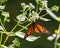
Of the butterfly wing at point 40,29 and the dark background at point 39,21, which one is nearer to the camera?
the butterfly wing at point 40,29

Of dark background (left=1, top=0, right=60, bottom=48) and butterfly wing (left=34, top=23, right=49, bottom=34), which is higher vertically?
butterfly wing (left=34, top=23, right=49, bottom=34)

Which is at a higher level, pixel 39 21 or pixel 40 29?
pixel 40 29

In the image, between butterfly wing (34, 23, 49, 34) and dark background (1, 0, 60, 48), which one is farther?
dark background (1, 0, 60, 48)

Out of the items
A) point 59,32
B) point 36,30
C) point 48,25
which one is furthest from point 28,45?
point 59,32

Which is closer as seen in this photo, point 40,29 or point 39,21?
point 40,29

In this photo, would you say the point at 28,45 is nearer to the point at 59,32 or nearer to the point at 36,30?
the point at 36,30

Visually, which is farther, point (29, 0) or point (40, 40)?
point (29, 0)

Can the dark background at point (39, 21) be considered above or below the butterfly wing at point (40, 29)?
below

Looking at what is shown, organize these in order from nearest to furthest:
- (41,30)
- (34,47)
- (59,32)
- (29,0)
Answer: (59,32) → (41,30) → (34,47) → (29,0)

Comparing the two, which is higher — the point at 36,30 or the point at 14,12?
the point at 36,30

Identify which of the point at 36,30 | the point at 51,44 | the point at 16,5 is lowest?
the point at 51,44

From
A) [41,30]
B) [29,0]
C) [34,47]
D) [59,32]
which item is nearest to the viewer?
[59,32]
